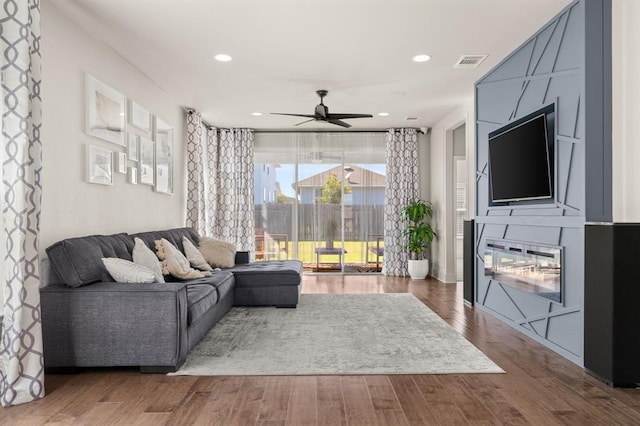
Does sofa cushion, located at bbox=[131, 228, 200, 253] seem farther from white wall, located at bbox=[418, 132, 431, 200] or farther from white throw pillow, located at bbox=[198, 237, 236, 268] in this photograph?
white wall, located at bbox=[418, 132, 431, 200]

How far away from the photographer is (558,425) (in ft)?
7.67

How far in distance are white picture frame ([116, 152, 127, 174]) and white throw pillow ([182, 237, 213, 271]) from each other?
1193 millimetres

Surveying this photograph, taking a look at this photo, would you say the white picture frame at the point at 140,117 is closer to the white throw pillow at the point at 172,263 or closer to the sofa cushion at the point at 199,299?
the white throw pillow at the point at 172,263

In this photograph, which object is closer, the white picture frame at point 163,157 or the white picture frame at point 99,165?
the white picture frame at point 99,165

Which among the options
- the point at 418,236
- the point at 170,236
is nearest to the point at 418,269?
the point at 418,236

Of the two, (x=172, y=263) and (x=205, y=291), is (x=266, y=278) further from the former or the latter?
(x=205, y=291)

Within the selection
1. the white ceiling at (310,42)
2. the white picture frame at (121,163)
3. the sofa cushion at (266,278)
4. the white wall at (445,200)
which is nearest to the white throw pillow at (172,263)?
the sofa cushion at (266,278)

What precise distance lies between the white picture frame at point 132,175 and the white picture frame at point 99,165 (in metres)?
0.42

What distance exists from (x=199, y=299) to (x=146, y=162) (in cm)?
231

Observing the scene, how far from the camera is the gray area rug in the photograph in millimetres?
3217

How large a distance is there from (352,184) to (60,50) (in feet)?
18.7

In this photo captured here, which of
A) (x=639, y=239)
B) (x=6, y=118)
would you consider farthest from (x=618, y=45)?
(x=6, y=118)

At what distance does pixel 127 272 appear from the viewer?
3369 mm

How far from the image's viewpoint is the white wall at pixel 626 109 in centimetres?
302
